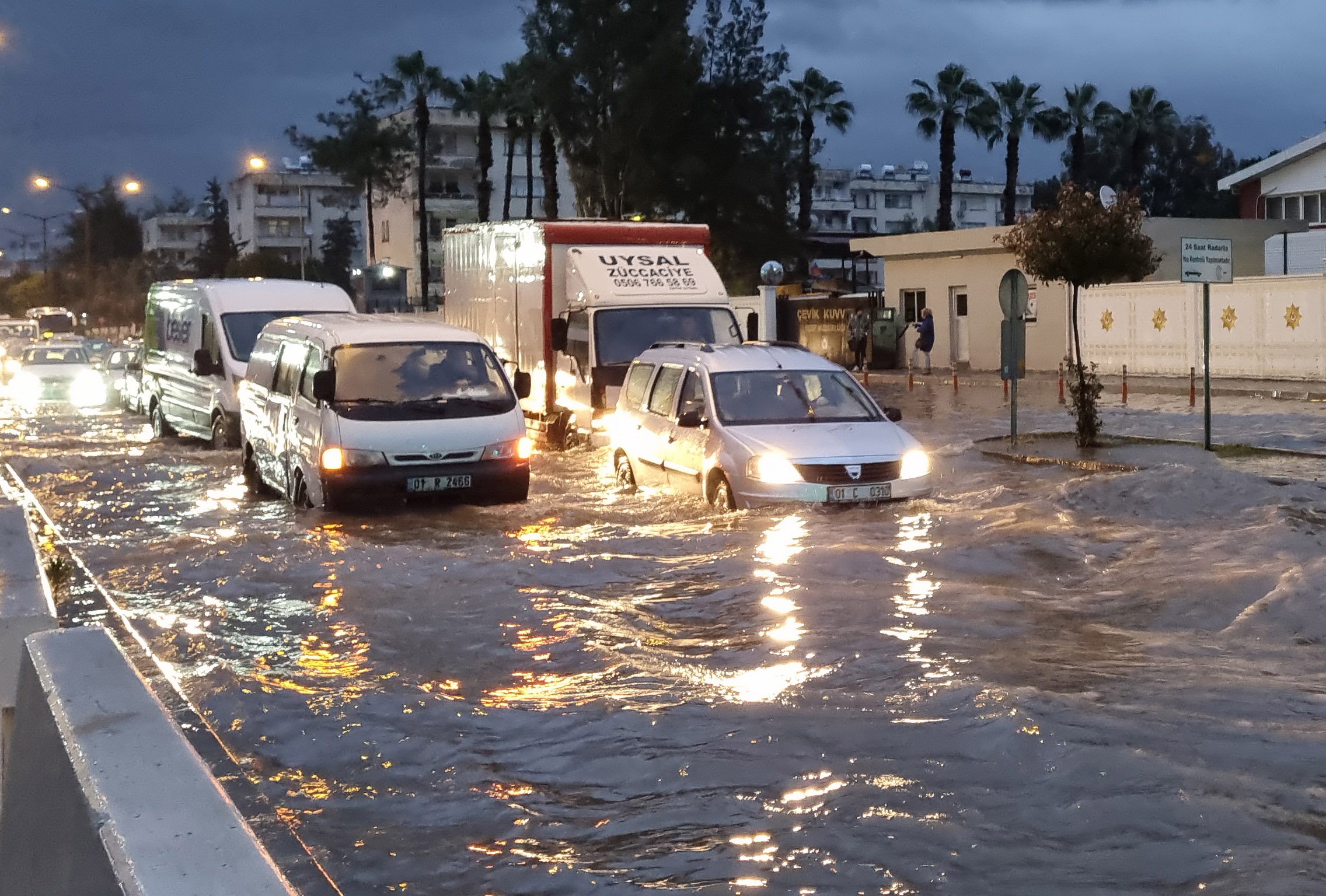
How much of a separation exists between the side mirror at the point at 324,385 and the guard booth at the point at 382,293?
48401 mm

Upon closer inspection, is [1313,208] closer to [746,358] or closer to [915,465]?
[746,358]

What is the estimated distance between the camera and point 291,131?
76188 mm

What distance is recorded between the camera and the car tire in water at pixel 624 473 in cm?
1525

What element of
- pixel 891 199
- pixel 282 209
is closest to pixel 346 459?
pixel 282 209

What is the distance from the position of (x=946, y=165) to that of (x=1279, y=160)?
18.0 metres

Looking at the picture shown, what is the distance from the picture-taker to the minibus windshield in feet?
→ 45.5

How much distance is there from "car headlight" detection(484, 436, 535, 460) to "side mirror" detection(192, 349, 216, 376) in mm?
7524

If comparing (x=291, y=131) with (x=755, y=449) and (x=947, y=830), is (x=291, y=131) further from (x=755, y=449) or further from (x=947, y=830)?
(x=947, y=830)

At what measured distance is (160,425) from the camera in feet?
79.5

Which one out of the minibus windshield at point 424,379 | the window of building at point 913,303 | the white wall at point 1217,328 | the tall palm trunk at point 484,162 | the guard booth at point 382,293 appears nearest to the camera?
the minibus windshield at point 424,379

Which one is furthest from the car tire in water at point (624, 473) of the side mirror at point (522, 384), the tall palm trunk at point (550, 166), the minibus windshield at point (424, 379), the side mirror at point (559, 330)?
the tall palm trunk at point (550, 166)

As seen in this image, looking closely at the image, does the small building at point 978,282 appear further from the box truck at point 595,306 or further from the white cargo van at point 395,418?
the white cargo van at point 395,418

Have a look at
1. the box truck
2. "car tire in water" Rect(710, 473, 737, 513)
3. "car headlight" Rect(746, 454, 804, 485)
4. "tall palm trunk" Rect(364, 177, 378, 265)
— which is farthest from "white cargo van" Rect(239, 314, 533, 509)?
"tall palm trunk" Rect(364, 177, 378, 265)

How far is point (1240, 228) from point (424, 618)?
39.9 metres
